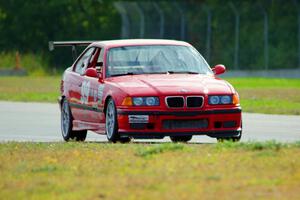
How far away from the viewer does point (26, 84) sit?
48.5 metres

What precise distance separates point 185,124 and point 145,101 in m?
0.61

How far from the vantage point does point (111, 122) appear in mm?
18750

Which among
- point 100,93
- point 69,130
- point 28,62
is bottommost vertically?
point 28,62

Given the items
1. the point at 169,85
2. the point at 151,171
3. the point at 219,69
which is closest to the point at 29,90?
the point at 219,69

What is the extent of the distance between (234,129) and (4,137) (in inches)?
173

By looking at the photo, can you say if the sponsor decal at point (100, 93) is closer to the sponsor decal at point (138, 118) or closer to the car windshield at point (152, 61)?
the car windshield at point (152, 61)

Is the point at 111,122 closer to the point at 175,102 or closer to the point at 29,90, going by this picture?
the point at 175,102

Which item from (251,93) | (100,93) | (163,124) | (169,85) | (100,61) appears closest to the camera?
(163,124)

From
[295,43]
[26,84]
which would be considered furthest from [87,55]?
[295,43]

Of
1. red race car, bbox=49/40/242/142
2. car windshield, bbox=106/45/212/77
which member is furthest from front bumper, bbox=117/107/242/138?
car windshield, bbox=106/45/212/77

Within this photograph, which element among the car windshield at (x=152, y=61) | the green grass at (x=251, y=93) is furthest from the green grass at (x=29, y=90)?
the car windshield at (x=152, y=61)

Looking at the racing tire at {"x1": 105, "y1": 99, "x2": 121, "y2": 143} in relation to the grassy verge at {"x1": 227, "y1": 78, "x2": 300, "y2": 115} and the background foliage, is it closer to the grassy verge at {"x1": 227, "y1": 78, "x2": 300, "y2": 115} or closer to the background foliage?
the grassy verge at {"x1": 227, "y1": 78, "x2": 300, "y2": 115}

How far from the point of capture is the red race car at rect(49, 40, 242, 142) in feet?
60.2

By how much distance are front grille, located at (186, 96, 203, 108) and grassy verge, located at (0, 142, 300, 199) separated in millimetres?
1744
